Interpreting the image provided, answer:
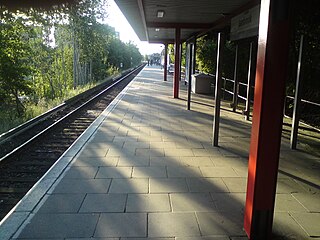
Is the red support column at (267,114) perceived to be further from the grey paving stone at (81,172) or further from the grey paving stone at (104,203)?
the grey paving stone at (81,172)

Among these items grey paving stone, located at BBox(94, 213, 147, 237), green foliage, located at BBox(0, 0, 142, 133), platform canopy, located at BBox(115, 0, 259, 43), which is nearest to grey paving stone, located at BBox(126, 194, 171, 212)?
grey paving stone, located at BBox(94, 213, 147, 237)

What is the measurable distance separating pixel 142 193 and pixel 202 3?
576 centimetres

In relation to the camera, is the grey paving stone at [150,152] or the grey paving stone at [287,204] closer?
the grey paving stone at [287,204]

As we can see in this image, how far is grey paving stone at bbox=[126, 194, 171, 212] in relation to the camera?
3.65 metres

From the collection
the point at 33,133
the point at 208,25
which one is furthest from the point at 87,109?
the point at 208,25

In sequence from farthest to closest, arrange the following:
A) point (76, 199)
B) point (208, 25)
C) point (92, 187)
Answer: point (208, 25) < point (92, 187) < point (76, 199)

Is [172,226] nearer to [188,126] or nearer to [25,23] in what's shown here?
[188,126]

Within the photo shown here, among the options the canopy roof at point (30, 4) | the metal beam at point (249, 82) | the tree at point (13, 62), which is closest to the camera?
the canopy roof at point (30, 4)

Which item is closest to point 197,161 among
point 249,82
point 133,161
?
point 133,161

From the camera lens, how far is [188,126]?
8.34m

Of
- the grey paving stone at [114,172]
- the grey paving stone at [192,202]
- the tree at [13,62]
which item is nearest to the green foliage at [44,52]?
the tree at [13,62]

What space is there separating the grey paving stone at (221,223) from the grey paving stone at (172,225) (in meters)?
0.08

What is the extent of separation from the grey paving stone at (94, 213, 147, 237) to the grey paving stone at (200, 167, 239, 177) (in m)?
1.60

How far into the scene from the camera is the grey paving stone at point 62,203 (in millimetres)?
3592
